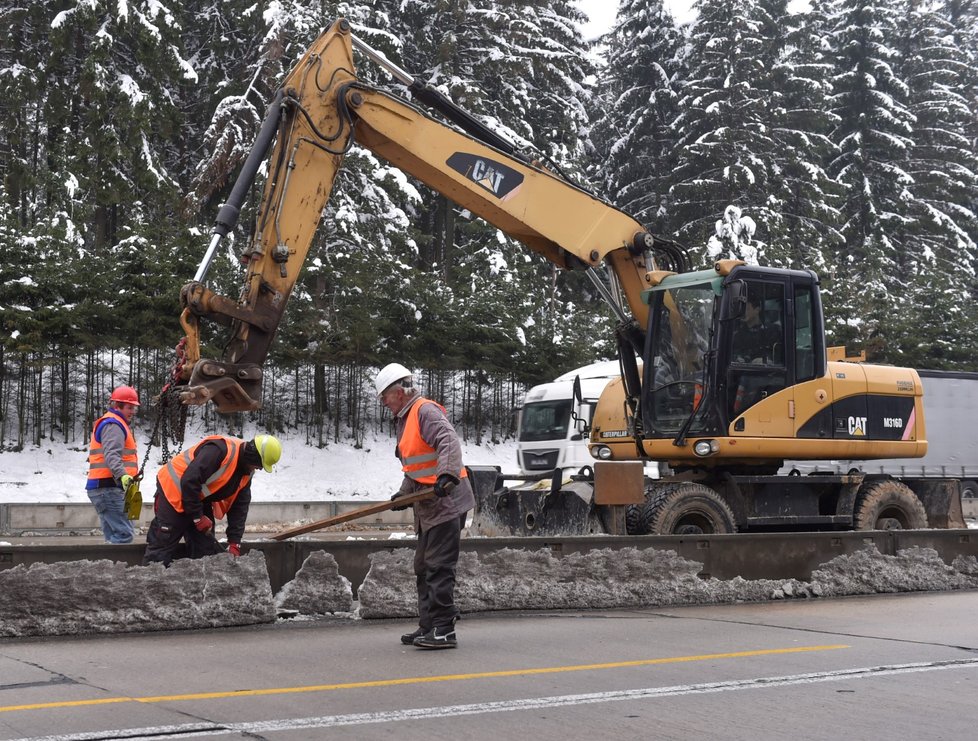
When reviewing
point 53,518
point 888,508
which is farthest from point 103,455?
point 888,508

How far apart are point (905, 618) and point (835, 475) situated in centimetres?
480

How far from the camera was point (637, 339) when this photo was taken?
48.3ft

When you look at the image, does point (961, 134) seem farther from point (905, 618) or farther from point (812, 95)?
point (905, 618)

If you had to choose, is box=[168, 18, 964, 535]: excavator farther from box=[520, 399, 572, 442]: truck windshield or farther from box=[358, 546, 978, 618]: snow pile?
box=[520, 399, 572, 442]: truck windshield

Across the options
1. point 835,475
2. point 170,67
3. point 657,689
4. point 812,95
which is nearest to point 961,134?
point 812,95

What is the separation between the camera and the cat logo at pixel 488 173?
13.5 meters

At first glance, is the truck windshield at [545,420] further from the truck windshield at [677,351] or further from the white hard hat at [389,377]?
the white hard hat at [389,377]

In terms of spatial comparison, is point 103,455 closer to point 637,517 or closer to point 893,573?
point 637,517

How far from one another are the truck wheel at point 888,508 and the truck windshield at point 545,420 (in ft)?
34.9

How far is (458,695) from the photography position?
6648 millimetres

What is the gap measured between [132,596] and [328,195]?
5.33 meters

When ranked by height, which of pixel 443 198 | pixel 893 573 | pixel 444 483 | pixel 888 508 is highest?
pixel 443 198

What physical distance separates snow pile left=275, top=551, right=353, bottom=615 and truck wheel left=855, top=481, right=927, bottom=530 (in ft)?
25.7

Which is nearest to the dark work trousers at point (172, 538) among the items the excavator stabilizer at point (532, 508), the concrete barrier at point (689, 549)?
the concrete barrier at point (689, 549)
